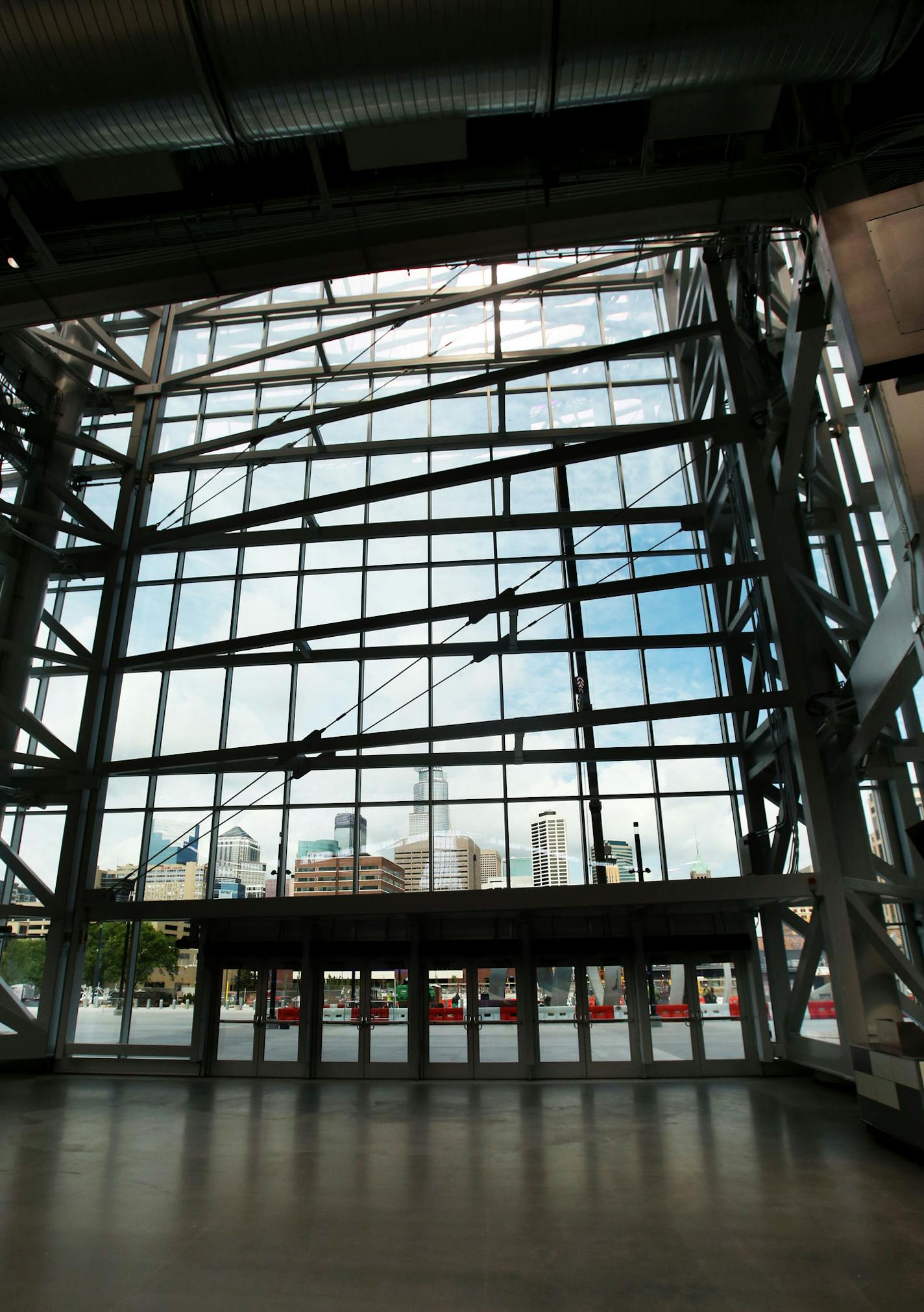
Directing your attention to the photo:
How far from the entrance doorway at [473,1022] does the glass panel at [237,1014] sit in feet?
11.6

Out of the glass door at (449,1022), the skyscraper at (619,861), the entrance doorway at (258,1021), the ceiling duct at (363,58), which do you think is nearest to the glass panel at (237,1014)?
the entrance doorway at (258,1021)

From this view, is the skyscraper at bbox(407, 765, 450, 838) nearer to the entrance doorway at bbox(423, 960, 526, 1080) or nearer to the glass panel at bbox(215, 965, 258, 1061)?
the entrance doorway at bbox(423, 960, 526, 1080)

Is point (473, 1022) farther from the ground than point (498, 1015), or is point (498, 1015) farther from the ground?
point (498, 1015)

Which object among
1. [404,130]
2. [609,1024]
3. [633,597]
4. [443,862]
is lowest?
[609,1024]

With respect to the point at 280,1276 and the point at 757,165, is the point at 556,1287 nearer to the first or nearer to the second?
the point at 280,1276

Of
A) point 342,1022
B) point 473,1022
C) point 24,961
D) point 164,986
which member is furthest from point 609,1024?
point 24,961

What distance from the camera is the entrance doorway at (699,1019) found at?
46.1 feet

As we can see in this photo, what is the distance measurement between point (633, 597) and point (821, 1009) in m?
8.62

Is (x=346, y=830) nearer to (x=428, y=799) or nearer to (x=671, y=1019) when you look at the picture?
(x=428, y=799)

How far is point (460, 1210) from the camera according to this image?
623 cm

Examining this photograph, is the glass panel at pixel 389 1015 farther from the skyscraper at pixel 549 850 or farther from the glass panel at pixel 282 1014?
the skyscraper at pixel 549 850

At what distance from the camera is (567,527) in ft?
56.6

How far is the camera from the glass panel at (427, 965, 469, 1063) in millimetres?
14625

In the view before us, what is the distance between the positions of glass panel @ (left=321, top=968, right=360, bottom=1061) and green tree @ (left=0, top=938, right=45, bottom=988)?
5.84 meters
